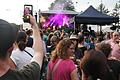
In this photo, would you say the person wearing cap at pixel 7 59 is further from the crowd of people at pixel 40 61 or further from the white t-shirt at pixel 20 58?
the white t-shirt at pixel 20 58

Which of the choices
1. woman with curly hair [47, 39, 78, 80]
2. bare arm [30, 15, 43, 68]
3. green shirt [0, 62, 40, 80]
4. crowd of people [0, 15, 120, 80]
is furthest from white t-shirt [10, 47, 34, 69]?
green shirt [0, 62, 40, 80]

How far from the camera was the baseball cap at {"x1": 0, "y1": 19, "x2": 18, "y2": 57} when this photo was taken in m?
2.70

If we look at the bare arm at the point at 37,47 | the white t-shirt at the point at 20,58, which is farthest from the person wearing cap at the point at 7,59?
the white t-shirt at the point at 20,58

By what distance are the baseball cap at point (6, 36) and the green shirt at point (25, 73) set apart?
6.4 inches

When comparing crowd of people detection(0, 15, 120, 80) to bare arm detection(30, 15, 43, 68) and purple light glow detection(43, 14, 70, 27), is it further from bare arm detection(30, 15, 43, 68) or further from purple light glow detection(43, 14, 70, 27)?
purple light glow detection(43, 14, 70, 27)

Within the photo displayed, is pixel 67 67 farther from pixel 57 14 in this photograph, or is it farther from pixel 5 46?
pixel 57 14

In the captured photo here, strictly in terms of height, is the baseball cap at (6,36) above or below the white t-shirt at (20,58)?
above

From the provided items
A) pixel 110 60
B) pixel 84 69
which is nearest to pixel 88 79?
pixel 84 69

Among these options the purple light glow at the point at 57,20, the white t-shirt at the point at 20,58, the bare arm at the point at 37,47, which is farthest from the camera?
the purple light glow at the point at 57,20

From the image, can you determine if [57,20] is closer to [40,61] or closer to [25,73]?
[40,61]

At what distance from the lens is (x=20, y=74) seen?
2.84m

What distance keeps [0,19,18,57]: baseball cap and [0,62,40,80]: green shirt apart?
0.16m

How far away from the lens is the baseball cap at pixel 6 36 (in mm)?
2703

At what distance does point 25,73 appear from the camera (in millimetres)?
2881
